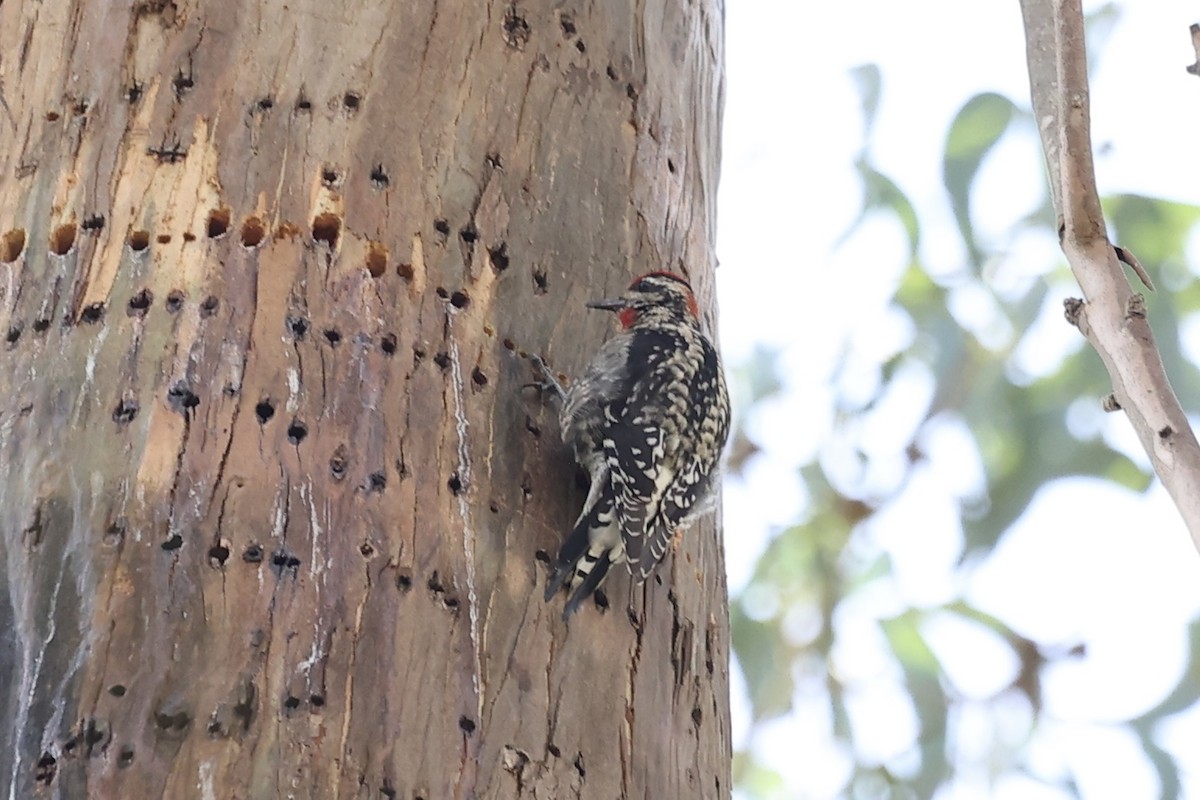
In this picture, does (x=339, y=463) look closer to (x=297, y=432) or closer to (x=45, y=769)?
(x=297, y=432)

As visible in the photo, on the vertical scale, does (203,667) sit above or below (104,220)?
below

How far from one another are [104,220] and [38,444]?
0.39 meters

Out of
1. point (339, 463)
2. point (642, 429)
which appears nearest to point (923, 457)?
point (642, 429)

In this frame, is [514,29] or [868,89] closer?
[514,29]

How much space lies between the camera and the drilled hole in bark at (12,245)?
2332 mm

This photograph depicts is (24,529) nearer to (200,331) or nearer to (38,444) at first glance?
(38,444)

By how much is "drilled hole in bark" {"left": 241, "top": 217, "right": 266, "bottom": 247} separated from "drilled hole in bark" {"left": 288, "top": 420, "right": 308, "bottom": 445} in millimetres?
325

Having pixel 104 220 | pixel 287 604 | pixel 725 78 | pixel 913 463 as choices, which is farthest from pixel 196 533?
pixel 913 463

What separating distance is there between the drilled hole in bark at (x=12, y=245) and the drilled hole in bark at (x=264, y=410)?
0.52 metres

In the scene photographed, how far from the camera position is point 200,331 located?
7.11ft

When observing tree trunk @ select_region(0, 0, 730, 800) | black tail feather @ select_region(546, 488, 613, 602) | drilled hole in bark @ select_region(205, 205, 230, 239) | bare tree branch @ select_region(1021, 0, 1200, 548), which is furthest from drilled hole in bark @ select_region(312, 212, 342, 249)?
bare tree branch @ select_region(1021, 0, 1200, 548)

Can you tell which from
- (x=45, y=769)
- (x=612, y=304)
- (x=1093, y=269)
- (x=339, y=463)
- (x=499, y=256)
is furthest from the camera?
(x=612, y=304)

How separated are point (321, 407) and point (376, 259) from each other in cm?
29

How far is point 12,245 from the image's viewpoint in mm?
2346
